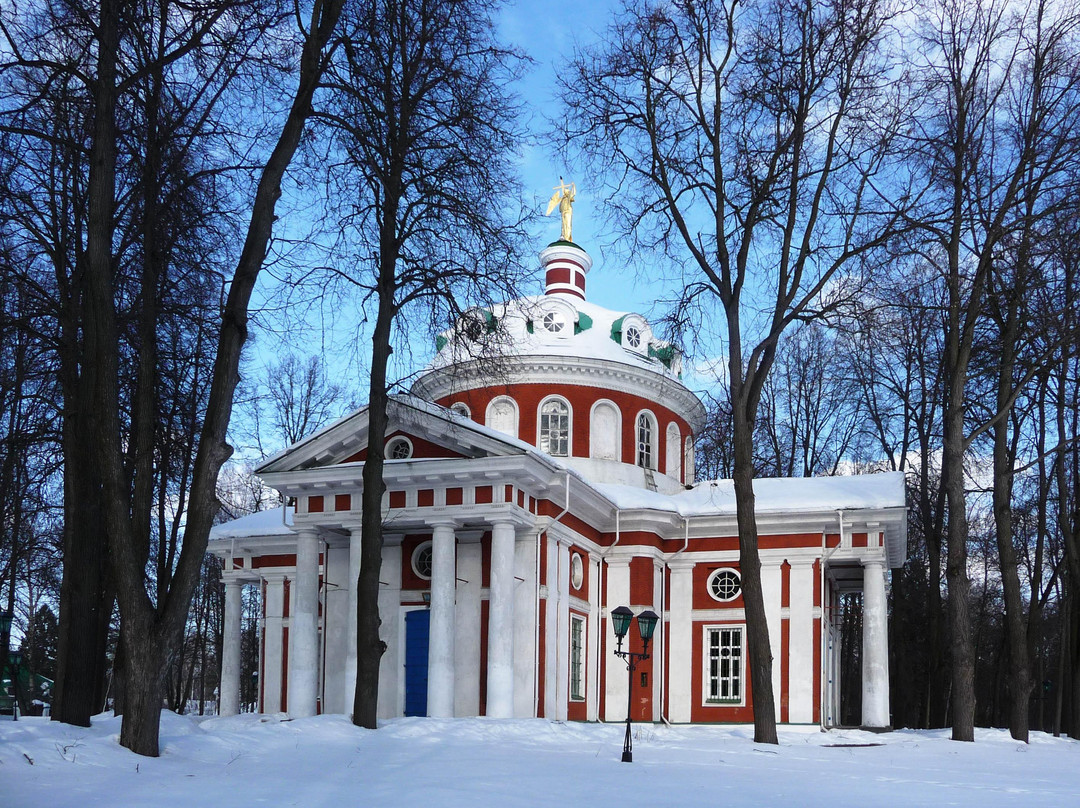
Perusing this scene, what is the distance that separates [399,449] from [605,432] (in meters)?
7.10

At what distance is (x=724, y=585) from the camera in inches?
1070

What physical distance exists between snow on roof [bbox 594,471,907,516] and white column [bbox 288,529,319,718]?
671 centimetres

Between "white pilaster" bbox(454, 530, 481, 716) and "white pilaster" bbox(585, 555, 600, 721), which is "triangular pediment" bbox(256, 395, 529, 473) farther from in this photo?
"white pilaster" bbox(585, 555, 600, 721)

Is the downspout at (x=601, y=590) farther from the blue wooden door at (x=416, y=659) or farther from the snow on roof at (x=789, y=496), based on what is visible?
the blue wooden door at (x=416, y=659)

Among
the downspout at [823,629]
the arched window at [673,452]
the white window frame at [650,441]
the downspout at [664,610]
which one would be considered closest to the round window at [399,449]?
the downspout at [664,610]

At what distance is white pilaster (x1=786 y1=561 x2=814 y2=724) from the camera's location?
25.6m

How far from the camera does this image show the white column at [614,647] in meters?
26.1

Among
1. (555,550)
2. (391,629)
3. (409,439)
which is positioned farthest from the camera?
(555,550)

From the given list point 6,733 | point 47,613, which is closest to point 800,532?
point 6,733

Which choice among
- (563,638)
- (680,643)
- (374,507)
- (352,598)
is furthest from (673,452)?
(374,507)

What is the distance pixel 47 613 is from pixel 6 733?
43594 millimetres

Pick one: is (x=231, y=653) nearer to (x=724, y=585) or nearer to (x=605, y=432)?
(x=605, y=432)

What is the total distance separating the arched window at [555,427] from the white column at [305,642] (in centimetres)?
722

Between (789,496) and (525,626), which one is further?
(789,496)
